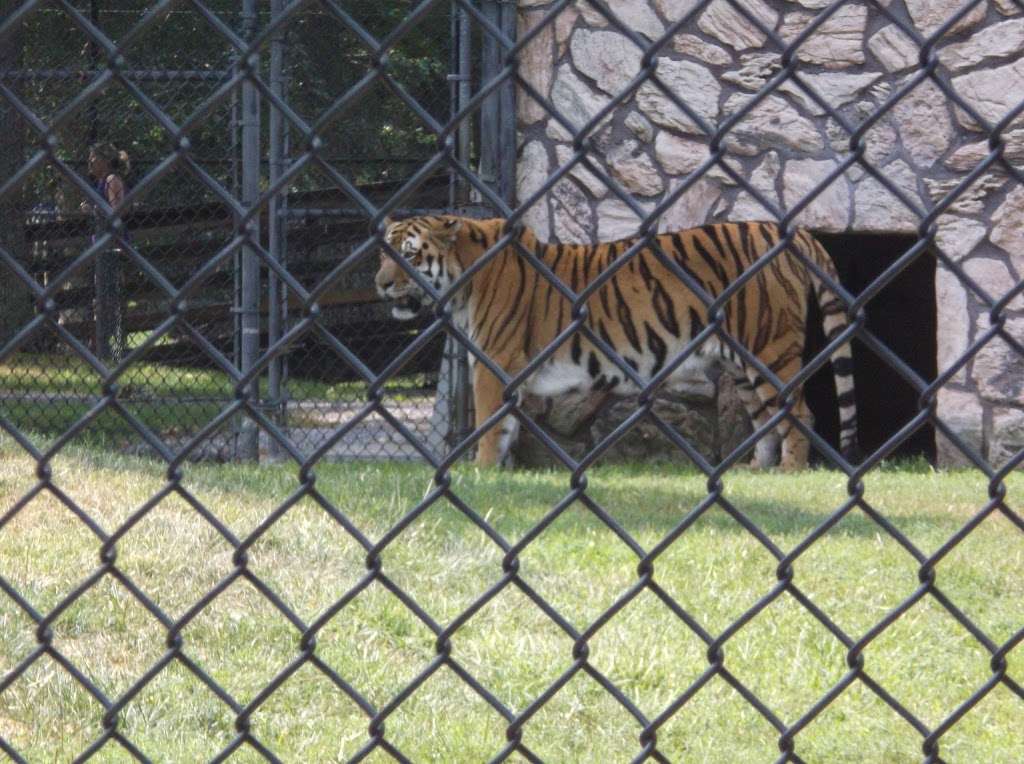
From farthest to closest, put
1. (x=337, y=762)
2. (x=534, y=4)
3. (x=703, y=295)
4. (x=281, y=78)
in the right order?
1. (x=534, y=4)
2. (x=281, y=78)
3. (x=337, y=762)
4. (x=703, y=295)

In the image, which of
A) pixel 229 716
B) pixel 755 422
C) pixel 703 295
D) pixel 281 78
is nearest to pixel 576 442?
pixel 755 422

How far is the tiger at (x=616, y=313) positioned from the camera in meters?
8.11

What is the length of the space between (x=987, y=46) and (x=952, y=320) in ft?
4.90

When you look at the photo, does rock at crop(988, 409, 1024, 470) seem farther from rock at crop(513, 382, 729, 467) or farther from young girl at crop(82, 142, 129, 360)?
young girl at crop(82, 142, 129, 360)

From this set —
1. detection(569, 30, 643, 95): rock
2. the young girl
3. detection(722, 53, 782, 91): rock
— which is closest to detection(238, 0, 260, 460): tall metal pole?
the young girl

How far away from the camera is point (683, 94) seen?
8.26 m

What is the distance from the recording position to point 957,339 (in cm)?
796

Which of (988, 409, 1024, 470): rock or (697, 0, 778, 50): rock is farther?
(697, 0, 778, 50): rock

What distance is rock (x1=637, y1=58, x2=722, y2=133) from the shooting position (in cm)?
817

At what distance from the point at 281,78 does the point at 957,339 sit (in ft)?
13.1

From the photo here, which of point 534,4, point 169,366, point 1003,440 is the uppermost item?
point 534,4

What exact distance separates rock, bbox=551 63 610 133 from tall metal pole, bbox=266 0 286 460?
1600 mm

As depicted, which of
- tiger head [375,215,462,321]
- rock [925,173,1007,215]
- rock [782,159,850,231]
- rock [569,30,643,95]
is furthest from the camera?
rock [569,30,643,95]

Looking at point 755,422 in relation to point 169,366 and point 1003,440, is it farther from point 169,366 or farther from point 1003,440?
point 169,366
